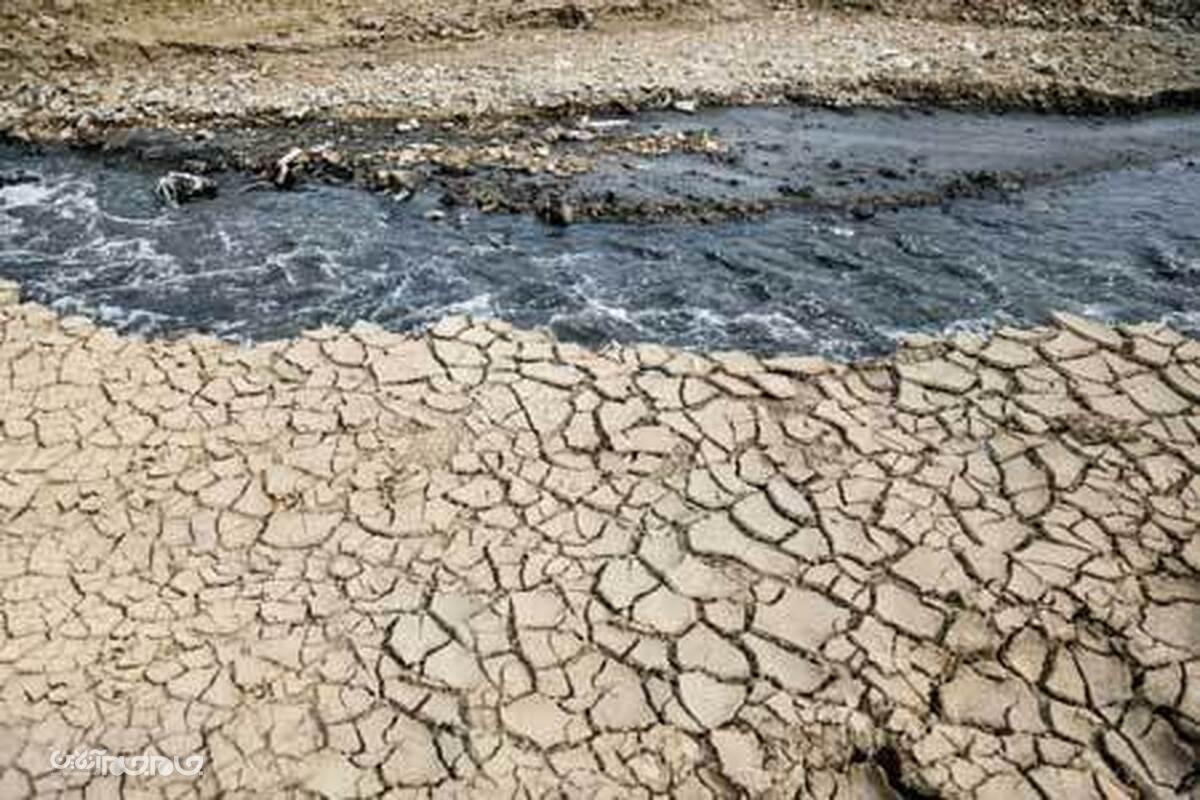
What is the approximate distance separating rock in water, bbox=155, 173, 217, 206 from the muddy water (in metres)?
0.10

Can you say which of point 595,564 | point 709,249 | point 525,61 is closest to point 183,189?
point 525,61

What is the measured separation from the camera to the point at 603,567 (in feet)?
14.0

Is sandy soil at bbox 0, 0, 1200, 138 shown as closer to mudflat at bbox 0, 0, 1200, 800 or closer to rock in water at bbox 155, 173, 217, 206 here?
rock in water at bbox 155, 173, 217, 206

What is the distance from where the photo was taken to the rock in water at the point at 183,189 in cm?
741

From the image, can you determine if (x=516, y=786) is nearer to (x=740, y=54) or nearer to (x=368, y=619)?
(x=368, y=619)

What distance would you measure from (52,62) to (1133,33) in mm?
9569

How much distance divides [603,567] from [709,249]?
311 centimetres

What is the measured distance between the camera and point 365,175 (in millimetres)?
7691

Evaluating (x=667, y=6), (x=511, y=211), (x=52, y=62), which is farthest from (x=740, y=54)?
(x=52, y=62)

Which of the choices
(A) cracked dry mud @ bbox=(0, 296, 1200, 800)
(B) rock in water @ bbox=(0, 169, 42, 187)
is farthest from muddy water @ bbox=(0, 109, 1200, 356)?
(A) cracked dry mud @ bbox=(0, 296, 1200, 800)

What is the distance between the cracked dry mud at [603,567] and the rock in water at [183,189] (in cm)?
210

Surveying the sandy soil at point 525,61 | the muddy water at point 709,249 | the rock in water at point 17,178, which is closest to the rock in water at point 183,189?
the muddy water at point 709,249

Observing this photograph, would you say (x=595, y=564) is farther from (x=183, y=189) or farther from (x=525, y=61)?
(x=525, y=61)

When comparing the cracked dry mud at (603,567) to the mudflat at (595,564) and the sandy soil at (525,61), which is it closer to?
the mudflat at (595,564)
